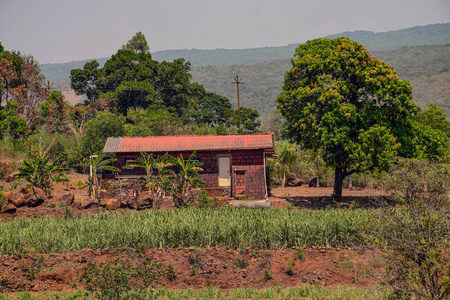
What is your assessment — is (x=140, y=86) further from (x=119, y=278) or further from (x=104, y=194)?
(x=119, y=278)

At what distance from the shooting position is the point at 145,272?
13.8 meters

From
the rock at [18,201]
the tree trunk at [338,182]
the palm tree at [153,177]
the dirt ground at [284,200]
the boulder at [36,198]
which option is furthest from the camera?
the tree trunk at [338,182]

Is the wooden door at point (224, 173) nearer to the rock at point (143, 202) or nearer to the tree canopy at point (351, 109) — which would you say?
the tree canopy at point (351, 109)

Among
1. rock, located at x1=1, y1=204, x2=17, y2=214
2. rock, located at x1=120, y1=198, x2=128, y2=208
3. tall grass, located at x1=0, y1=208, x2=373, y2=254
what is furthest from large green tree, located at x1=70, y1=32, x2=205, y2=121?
tall grass, located at x1=0, y1=208, x2=373, y2=254

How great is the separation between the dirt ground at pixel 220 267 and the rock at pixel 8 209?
753cm

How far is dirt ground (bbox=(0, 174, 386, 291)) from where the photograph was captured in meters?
14.3

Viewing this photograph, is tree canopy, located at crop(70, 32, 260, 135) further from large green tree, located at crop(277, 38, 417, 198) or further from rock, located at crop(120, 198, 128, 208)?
rock, located at crop(120, 198, 128, 208)

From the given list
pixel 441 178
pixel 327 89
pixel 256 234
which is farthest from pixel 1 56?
pixel 441 178

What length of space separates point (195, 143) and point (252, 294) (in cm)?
1624

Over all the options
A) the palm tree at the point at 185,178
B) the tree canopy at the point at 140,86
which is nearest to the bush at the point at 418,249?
the palm tree at the point at 185,178

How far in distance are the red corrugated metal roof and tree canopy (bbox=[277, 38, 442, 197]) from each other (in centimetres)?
203

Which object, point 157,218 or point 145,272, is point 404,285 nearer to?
point 145,272

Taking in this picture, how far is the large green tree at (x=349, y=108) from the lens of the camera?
2441 cm

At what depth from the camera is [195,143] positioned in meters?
28.4
